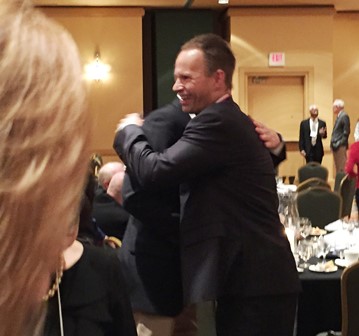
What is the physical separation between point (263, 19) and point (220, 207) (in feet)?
35.4

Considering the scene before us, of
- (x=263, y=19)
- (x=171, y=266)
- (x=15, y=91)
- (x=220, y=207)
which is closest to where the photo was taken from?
(x=15, y=91)

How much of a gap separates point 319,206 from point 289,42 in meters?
7.62

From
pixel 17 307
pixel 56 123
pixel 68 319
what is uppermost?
pixel 56 123

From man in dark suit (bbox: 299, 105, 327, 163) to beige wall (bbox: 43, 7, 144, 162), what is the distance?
3.08m

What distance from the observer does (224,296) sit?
2191 millimetres

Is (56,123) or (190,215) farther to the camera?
(190,215)

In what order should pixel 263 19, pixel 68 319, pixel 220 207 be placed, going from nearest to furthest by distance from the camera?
1. pixel 68 319
2. pixel 220 207
3. pixel 263 19

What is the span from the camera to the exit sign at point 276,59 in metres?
12.5

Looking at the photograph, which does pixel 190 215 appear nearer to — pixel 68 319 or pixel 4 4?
pixel 68 319

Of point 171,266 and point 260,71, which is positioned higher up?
point 260,71

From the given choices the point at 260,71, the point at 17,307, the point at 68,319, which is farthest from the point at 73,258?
the point at 260,71

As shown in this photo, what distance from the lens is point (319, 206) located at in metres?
5.45

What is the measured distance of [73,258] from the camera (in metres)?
1.23

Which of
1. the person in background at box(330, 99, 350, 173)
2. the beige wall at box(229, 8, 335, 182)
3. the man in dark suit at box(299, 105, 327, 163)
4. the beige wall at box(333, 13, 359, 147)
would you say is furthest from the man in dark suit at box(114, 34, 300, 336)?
the beige wall at box(333, 13, 359, 147)
